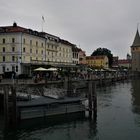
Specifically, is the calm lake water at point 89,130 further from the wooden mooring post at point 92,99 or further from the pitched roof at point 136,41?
the pitched roof at point 136,41

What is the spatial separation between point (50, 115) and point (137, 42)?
159m

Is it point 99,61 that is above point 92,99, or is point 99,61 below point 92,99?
above

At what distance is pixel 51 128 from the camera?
2634cm

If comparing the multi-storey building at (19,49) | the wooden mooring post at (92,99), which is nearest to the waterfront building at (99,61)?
the multi-storey building at (19,49)

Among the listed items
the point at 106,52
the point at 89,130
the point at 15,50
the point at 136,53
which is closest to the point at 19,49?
the point at 15,50

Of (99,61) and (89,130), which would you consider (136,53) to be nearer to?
(99,61)

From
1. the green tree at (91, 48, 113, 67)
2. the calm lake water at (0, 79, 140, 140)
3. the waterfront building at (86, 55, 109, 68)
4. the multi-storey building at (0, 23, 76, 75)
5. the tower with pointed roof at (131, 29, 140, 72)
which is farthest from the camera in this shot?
the tower with pointed roof at (131, 29, 140, 72)

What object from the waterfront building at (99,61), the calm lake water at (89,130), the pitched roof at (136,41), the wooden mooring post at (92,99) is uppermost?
the pitched roof at (136,41)

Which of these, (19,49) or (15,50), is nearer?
(19,49)

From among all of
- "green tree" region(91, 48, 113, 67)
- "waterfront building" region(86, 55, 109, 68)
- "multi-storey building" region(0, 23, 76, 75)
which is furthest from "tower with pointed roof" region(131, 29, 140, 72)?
"multi-storey building" region(0, 23, 76, 75)

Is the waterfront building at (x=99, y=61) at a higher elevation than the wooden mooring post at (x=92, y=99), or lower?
higher

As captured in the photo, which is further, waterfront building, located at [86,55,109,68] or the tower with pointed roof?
the tower with pointed roof

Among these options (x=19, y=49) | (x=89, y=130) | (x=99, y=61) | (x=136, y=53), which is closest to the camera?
(x=89, y=130)

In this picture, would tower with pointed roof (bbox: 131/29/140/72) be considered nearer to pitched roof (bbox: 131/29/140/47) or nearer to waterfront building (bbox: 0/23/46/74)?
pitched roof (bbox: 131/29/140/47)
